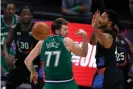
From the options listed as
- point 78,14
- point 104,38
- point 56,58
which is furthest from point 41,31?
point 78,14

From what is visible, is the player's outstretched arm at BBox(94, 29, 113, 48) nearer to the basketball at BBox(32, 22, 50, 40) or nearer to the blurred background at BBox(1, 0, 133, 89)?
the basketball at BBox(32, 22, 50, 40)

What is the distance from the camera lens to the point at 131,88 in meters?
8.27

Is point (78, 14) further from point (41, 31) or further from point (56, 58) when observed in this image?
point (56, 58)

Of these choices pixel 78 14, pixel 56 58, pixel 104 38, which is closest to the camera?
pixel 56 58

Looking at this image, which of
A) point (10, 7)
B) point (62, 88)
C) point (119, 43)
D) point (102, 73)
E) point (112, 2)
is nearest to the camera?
point (62, 88)

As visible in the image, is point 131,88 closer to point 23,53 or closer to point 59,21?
point 23,53

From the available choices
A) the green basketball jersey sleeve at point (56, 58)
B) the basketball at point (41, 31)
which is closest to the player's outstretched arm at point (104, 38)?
the green basketball jersey sleeve at point (56, 58)

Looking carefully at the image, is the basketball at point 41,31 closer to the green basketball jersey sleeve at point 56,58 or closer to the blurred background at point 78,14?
the green basketball jersey sleeve at point 56,58

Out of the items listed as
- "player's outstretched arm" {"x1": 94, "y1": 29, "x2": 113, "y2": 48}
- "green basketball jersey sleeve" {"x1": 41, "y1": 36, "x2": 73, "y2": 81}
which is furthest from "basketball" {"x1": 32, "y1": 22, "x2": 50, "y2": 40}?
"player's outstretched arm" {"x1": 94, "y1": 29, "x2": 113, "y2": 48}

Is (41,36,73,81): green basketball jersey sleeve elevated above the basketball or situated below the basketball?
below

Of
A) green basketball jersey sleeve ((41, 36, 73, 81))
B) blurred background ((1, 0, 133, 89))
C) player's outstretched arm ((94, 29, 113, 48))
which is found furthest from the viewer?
blurred background ((1, 0, 133, 89))

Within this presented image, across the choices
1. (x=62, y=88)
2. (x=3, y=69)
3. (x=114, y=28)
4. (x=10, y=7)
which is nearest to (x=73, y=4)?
(x=10, y=7)

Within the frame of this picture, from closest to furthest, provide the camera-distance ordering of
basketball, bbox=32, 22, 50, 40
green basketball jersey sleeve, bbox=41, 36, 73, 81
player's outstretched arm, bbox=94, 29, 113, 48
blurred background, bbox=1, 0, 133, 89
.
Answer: green basketball jersey sleeve, bbox=41, 36, 73, 81 → player's outstretched arm, bbox=94, 29, 113, 48 → basketball, bbox=32, 22, 50, 40 → blurred background, bbox=1, 0, 133, 89

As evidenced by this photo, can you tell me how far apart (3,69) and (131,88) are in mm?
2736
